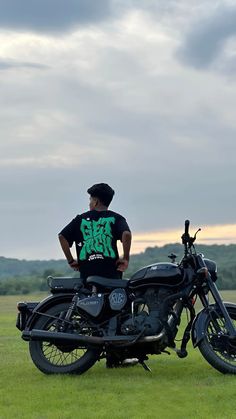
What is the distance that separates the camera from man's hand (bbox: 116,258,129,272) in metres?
9.45

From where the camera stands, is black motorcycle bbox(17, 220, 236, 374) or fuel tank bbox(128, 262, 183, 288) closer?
black motorcycle bbox(17, 220, 236, 374)

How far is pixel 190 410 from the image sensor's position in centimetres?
689

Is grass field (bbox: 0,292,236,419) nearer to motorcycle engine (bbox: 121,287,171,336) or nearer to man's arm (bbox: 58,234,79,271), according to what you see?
motorcycle engine (bbox: 121,287,171,336)

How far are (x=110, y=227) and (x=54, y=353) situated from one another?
1.64 metres

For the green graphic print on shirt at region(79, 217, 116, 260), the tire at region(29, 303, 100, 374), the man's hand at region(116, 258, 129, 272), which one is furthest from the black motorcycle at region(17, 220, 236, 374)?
the green graphic print on shirt at region(79, 217, 116, 260)

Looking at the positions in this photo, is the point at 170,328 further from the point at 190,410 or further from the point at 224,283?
the point at 224,283

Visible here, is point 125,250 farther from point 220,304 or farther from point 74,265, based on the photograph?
point 220,304

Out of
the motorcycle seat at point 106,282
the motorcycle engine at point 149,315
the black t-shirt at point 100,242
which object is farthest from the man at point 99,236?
the motorcycle engine at point 149,315

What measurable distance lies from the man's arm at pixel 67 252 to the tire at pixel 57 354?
2.27ft

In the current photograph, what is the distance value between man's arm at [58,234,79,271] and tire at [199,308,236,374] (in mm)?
1865

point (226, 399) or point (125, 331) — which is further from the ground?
point (125, 331)

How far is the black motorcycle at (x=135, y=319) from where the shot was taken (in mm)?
8859

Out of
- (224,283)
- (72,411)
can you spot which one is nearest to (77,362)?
(72,411)

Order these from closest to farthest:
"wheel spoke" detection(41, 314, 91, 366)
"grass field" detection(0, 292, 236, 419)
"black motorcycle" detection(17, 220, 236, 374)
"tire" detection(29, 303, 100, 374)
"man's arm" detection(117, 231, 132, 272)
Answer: "grass field" detection(0, 292, 236, 419), "black motorcycle" detection(17, 220, 236, 374), "tire" detection(29, 303, 100, 374), "wheel spoke" detection(41, 314, 91, 366), "man's arm" detection(117, 231, 132, 272)
